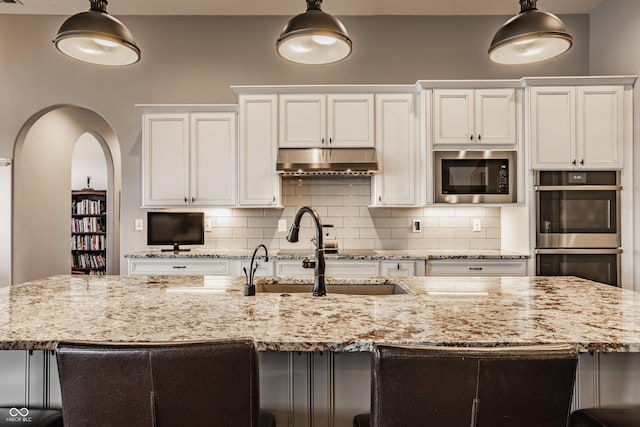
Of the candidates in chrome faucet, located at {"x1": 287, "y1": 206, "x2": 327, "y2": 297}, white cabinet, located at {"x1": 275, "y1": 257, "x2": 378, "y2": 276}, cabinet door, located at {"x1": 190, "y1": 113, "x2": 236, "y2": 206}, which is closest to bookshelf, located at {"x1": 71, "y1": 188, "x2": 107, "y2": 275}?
cabinet door, located at {"x1": 190, "y1": 113, "x2": 236, "y2": 206}

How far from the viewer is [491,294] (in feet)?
5.49

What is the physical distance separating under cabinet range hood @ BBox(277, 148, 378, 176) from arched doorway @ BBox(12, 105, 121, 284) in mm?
2374

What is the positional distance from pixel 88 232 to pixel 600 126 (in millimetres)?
7743

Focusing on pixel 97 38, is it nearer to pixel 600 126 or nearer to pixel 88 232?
pixel 600 126

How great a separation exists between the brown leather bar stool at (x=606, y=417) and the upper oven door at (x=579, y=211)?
2.45 m

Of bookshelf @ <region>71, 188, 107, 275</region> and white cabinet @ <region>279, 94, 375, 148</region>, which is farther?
bookshelf @ <region>71, 188, 107, 275</region>

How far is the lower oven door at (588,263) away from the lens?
3406 millimetres

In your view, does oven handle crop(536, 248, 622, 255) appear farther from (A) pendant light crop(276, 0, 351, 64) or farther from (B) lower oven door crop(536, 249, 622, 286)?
(A) pendant light crop(276, 0, 351, 64)

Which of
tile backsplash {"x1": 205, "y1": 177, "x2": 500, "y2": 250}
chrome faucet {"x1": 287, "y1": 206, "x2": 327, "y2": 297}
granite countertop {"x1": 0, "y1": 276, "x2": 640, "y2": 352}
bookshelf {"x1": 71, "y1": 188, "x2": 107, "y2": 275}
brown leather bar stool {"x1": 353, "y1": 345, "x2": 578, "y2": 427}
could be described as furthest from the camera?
bookshelf {"x1": 71, "y1": 188, "x2": 107, "y2": 275}

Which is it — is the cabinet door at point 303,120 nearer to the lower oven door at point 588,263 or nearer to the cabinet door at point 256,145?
the cabinet door at point 256,145

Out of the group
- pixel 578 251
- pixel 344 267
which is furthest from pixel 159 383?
pixel 578 251

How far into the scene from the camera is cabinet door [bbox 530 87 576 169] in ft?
11.4

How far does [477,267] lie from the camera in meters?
3.47

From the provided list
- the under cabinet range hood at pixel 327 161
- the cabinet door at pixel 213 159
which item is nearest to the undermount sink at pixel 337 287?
the under cabinet range hood at pixel 327 161
